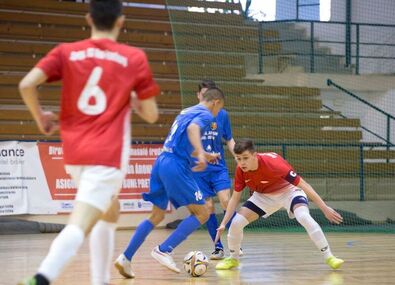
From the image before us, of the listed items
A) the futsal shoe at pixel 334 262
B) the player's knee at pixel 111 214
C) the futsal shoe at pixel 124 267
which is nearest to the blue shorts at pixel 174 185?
the futsal shoe at pixel 124 267

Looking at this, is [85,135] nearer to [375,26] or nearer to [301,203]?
[301,203]

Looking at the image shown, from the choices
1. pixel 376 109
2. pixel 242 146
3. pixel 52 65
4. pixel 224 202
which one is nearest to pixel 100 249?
pixel 52 65

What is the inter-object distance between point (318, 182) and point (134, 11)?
573cm

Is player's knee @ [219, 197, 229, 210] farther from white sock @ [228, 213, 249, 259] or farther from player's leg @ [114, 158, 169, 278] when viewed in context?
player's leg @ [114, 158, 169, 278]

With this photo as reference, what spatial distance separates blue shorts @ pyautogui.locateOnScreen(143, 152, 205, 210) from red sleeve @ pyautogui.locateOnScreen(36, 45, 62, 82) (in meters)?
2.64

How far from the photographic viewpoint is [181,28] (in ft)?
42.7

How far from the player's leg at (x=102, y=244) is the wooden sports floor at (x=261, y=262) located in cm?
168

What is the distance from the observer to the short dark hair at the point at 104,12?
388 cm

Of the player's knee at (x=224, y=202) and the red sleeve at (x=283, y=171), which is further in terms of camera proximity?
the player's knee at (x=224, y=202)

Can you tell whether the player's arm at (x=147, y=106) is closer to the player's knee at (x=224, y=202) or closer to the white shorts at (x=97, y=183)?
the white shorts at (x=97, y=183)

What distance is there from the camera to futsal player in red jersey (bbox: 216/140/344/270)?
6867 millimetres

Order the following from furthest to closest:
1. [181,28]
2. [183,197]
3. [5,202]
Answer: [181,28] < [5,202] < [183,197]

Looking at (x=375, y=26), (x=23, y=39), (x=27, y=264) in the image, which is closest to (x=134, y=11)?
(x=23, y=39)

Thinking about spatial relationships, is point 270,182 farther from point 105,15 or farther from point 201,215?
point 105,15
